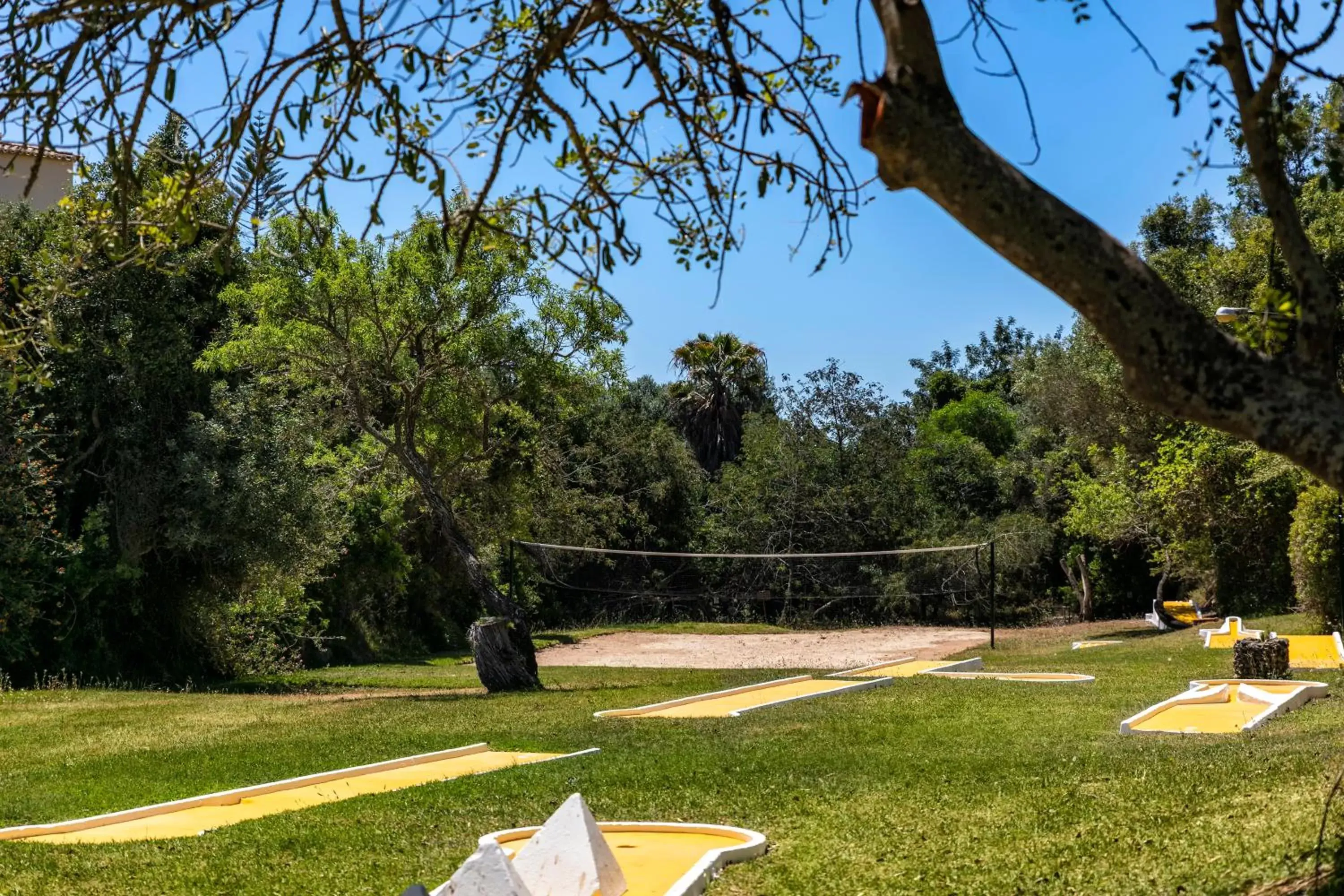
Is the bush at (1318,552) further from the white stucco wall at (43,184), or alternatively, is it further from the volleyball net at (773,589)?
the white stucco wall at (43,184)

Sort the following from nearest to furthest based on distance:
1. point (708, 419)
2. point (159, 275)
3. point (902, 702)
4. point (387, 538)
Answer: point (902, 702), point (159, 275), point (387, 538), point (708, 419)

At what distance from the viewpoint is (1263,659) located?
45.4 feet

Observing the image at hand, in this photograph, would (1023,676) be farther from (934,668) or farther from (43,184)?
(43,184)

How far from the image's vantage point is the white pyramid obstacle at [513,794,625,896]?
17.3 feet

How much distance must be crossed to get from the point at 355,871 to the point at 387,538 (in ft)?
67.0

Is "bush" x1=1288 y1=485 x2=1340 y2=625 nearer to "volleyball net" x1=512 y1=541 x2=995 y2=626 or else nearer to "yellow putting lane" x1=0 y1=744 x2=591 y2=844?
"volleyball net" x1=512 y1=541 x2=995 y2=626

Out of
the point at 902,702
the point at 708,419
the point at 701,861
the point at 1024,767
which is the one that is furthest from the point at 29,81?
the point at 708,419

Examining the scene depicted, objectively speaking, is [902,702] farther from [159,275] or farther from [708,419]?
[708,419]

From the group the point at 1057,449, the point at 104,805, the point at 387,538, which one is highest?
the point at 1057,449

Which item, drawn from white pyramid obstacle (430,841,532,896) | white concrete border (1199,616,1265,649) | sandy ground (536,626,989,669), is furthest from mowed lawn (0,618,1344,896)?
sandy ground (536,626,989,669)

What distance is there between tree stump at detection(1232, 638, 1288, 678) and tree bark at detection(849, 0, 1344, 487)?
1170cm

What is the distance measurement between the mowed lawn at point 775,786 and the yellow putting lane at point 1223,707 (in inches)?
9.5

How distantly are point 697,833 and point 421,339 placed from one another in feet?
35.9

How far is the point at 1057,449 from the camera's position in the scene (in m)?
35.2
